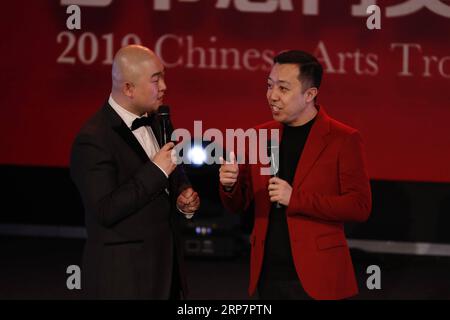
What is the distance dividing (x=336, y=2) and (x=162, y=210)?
3249 mm

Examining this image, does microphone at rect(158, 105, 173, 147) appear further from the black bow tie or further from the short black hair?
the short black hair

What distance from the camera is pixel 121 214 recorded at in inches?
102

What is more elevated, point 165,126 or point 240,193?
point 165,126

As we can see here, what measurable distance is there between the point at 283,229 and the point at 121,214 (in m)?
0.60

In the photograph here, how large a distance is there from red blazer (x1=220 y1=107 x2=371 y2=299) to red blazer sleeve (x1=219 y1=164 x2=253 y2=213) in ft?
0.09

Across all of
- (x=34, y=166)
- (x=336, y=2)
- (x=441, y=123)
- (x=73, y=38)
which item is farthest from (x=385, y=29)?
(x=34, y=166)

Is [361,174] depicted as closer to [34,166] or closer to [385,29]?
[385,29]

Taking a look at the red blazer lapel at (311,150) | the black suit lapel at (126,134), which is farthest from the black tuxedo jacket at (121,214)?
the red blazer lapel at (311,150)

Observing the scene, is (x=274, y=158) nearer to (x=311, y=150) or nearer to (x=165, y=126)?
(x=311, y=150)

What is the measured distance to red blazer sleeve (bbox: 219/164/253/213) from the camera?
115 inches

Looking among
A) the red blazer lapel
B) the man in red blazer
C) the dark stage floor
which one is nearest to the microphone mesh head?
the man in red blazer

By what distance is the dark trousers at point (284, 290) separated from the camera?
9.29 ft

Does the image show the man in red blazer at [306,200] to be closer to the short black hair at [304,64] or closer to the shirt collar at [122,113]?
the short black hair at [304,64]

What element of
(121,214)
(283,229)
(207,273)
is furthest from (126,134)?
(207,273)
